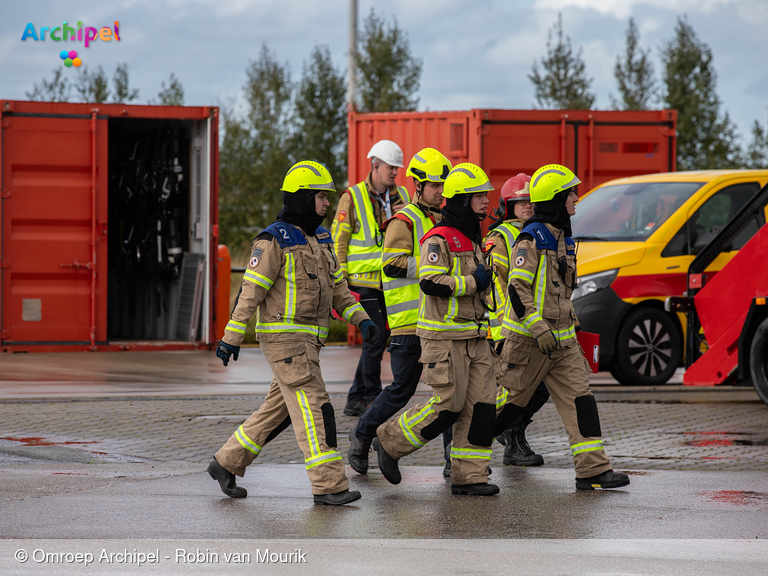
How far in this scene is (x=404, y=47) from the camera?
84.2 ft

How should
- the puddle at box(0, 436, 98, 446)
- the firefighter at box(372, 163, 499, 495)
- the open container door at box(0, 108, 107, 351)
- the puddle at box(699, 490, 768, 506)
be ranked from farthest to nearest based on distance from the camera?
1. the open container door at box(0, 108, 107, 351)
2. the puddle at box(0, 436, 98, 446)
3. the firefighter at box(372, 163, 499, 495)
4. the puddle at box(699, 490, 768, 506)

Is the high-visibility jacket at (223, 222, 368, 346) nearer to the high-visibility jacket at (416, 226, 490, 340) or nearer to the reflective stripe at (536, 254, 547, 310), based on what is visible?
the high-visibility jacket at (416, 226, 490, 340)

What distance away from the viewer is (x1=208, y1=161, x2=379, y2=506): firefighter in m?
5.97

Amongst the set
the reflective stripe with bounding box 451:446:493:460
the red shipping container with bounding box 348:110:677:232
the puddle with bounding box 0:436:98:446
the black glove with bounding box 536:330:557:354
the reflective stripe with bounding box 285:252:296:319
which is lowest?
the puddle with bounding box 0:436:98:446

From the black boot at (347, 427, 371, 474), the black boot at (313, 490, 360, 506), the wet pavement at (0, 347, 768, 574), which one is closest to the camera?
the wet pavement at (0, 347, 768, 574)

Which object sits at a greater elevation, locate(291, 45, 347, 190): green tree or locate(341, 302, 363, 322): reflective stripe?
locate(291, 45, 347, 190): green tree

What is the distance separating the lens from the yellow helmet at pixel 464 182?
636 cm

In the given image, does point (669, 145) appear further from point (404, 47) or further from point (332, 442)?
point (404, 47)

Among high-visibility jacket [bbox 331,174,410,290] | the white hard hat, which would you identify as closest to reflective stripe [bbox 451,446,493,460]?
high-visibility jacket [bbox 331,174,410,290]

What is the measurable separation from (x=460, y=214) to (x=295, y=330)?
3.56 ft

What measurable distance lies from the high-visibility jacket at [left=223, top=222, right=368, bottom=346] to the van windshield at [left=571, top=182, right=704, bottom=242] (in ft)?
19.1

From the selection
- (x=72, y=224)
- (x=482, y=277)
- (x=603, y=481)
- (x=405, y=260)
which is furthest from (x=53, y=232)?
(x=603, y=481)

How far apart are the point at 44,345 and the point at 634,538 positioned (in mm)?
9937

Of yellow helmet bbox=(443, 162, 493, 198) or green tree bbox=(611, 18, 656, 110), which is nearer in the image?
yellow helmet bbox=(443, 162, 493, 198)
